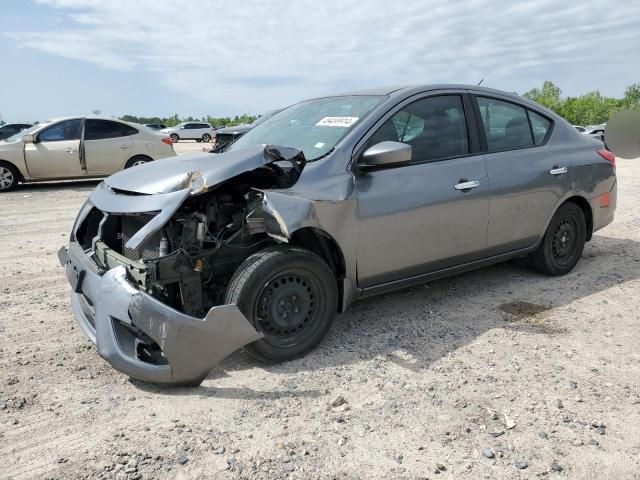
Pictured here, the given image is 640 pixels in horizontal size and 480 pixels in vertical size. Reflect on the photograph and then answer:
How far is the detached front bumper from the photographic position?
9.57ft

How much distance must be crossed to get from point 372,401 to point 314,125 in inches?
81.8

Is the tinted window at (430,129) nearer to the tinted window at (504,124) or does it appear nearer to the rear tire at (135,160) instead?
the tinted window at (504,124)

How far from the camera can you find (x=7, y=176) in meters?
10.9

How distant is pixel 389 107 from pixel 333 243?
1098 millimetres

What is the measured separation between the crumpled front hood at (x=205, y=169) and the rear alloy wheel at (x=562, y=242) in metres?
2.65

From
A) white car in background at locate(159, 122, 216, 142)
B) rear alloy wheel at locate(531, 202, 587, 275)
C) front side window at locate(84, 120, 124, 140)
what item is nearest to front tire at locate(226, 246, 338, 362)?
rear alloy wheel at locate(531, 202, 587, 275)

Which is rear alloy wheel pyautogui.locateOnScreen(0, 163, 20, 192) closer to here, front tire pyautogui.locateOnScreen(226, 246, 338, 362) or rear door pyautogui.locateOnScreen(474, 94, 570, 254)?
front tire pyautogui.locateOnScreen(226, 246, 338, 362)

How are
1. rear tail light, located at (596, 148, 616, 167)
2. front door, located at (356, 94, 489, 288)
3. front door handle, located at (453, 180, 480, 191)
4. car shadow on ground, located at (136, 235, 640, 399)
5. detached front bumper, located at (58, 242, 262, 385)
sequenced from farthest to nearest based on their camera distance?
rear tail light, located at (596, 148, 616, 167) < front door handle, located at (453, 180, 480, 191) < front door, located at (356, 94, 489, 288) < car shadow on ground, located at (136, 235, 640, 399) < detached front bumper, located at (58, 242, 262, 385)

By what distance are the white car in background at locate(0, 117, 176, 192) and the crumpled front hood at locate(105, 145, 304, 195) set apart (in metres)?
8.41

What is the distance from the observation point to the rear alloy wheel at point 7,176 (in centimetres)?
1091

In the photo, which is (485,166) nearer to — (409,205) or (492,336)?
(409,205)

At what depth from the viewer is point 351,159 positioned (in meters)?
3.65

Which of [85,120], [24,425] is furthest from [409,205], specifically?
[85,120]

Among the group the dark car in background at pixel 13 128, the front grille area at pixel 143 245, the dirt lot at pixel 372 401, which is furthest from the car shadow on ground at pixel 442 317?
the dark car in background at pixel 13 128
